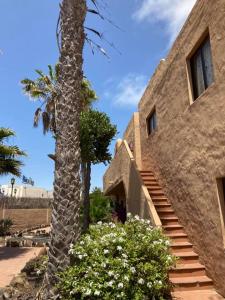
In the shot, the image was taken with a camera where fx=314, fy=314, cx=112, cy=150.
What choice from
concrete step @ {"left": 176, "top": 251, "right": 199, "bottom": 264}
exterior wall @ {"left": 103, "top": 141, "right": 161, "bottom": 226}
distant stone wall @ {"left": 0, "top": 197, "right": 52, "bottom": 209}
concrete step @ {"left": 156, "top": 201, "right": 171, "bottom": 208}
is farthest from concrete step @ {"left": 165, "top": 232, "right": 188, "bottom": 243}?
distant stone wall @ {"left": 0, "top": 197, "right": 52, "bottom": 209}

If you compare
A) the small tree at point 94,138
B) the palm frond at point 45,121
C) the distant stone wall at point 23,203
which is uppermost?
the palm frond at point 45,121

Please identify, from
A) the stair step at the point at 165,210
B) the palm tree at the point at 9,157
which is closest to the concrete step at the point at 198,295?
the stair step at the point at 165,210

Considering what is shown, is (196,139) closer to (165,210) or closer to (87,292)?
(165,210)

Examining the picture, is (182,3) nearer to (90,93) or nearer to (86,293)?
(86,293)

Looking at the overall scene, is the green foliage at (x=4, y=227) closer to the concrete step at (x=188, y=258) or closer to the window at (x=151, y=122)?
the window at (x=151, y=122)

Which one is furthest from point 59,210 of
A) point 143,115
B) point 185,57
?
point 143,115

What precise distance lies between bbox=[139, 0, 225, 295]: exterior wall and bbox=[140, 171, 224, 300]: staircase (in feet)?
0.74

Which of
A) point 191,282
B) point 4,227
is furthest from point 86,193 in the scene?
point 4,227

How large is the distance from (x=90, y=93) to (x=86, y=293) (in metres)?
17.9

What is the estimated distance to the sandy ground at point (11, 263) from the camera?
36.7ft

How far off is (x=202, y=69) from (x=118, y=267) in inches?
227

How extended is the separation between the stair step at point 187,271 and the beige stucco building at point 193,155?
2 cm

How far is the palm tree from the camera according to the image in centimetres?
1628

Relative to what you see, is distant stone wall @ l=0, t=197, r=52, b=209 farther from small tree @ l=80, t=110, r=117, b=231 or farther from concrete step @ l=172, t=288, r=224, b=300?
concrete step @ l=172, t=288, r=224, b=300
